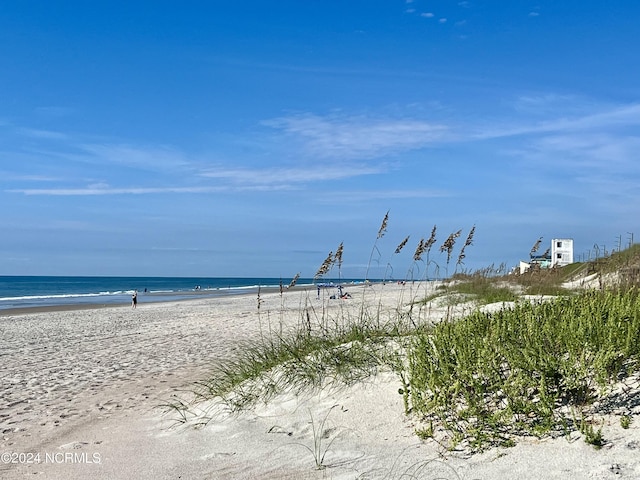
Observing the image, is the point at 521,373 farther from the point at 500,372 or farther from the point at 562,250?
the point at 562,250

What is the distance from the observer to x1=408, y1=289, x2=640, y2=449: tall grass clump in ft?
15.4

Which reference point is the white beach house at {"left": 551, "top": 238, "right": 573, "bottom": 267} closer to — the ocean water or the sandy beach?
the ocean water

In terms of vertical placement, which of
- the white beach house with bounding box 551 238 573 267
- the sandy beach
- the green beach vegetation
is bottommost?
the sandy beach

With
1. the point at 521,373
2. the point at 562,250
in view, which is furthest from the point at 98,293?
the point at 521,373

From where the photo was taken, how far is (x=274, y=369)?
7289mm

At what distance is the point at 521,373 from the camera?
15.9 feet

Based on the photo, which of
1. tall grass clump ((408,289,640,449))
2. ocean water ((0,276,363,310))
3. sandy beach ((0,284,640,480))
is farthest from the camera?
ocean water ((0,276,363,310))

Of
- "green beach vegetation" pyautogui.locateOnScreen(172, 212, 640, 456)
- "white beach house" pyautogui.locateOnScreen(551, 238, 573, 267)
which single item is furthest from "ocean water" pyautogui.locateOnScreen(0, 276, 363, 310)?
"white beach house" pyautogui.locateOnScreen(551, 238, 573, 267)

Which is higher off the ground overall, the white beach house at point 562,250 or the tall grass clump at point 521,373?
the white beach house at point 562,250

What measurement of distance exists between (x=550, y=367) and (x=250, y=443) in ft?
8.69

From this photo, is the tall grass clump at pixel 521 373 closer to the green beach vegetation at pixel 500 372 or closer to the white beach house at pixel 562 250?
the green beach vegetation at pixel 500 372

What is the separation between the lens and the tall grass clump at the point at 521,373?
4695mm

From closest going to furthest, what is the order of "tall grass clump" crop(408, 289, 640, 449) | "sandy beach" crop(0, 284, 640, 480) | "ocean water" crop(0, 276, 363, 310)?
1. "sandy beach" crop(0, 284, 640, 480)
2. "tall grass clump" crop(408, 289, 640, 449)
3. "ocean water" crop(0, 276, 363, 310)

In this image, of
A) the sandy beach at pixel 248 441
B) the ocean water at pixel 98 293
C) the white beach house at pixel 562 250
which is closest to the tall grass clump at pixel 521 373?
the sandy beach at pixel 248 441
